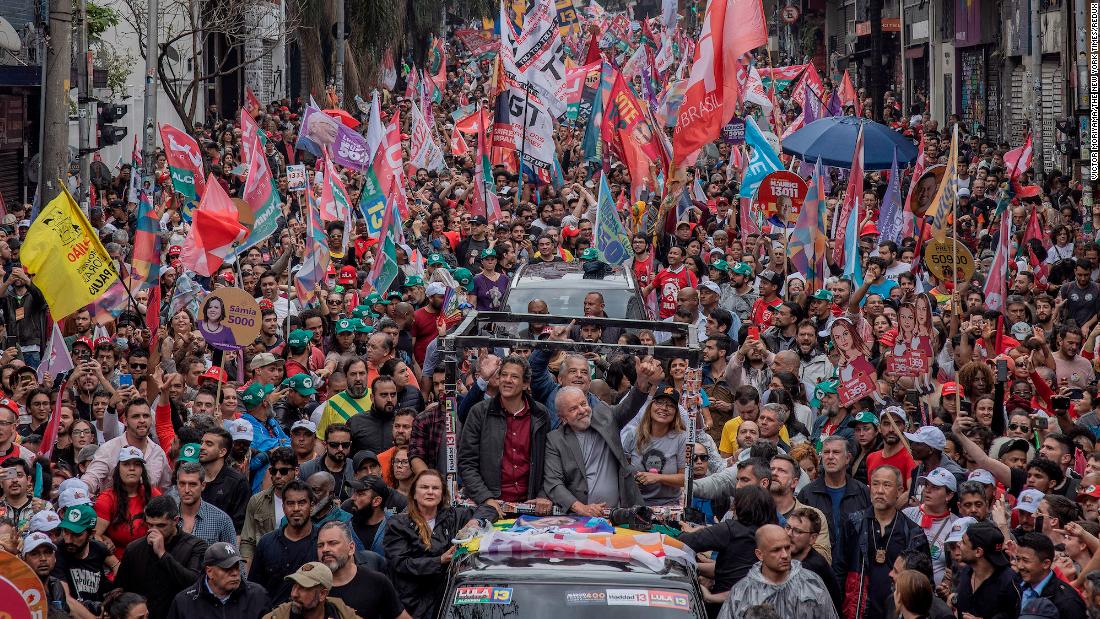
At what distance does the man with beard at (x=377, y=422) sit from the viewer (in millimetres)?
10078

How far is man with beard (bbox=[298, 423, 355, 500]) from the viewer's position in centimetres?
920

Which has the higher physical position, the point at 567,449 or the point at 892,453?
the point at 567,449

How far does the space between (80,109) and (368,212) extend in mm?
5988

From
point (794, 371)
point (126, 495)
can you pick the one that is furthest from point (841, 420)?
point (126, 495)

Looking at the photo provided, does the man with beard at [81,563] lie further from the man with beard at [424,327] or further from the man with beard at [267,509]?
the man with beard at [424,327]

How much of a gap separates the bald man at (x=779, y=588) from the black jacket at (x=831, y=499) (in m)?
1.76

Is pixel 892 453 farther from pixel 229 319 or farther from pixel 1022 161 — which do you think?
pixel 1022 161

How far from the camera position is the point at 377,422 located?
1022 cm

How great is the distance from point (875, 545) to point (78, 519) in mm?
3858

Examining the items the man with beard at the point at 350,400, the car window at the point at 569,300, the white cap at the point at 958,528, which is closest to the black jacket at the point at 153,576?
the man with beard at the point at 350,400

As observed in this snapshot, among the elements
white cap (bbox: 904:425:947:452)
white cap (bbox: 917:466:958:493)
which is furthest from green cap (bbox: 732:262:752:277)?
white cap (bbox: 917:466:958:493)

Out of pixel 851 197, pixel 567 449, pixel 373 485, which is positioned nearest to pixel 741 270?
pixel 851 197

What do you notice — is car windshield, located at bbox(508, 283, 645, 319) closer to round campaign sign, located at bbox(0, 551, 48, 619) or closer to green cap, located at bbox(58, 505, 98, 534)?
green cap, located at bbox(58, 505, 98, 534)

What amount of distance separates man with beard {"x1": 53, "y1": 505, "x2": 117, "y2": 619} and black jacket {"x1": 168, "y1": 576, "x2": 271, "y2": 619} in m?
0.81
